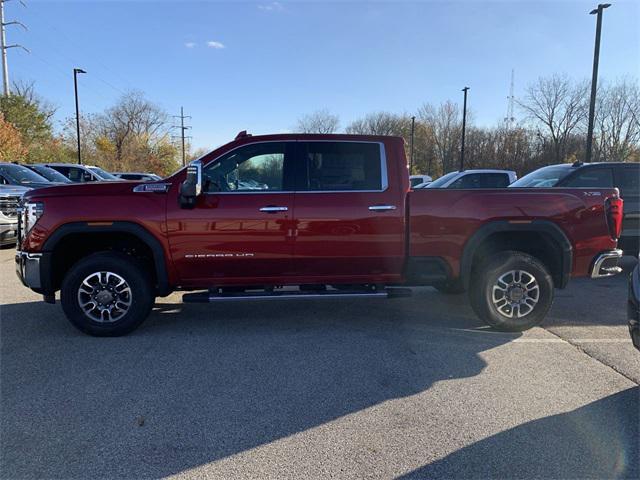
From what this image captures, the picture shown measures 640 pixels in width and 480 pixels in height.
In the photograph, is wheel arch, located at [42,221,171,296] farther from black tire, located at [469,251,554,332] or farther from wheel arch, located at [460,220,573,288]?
black tire, located at [469,251,554,332]

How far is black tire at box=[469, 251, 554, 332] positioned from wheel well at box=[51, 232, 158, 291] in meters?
3.57

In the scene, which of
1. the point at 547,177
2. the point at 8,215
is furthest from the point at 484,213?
the point at 8,215

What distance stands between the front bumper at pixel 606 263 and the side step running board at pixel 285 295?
6.90 feet

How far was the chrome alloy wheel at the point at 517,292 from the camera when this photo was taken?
5074 millimetres

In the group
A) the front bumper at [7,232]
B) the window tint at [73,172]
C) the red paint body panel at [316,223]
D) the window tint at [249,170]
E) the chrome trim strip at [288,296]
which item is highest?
the window tint at [73,172]

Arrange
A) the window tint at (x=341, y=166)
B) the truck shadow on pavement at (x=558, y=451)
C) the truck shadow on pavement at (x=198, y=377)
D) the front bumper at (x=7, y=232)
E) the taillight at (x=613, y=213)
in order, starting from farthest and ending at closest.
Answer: the front bumper at (x=7, y=232), the taillight at (x=613, y=213), the window tint at (x=341, y=166), the truck shadow on pavement at (x=198, y=377), the truck shadow on pavement at (x=558, y=451)

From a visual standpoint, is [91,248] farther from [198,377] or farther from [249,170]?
[198,377]

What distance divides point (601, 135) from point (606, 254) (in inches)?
1649

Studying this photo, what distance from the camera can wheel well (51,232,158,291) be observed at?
15.8 ft

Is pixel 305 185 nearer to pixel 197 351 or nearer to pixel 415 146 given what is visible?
pixel 197 351

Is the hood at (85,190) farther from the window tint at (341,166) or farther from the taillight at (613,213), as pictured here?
the taillight at (613,213)

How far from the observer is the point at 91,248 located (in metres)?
5.09

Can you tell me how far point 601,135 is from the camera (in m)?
40.2

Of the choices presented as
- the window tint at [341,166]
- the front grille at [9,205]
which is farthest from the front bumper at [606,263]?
the front grille at [9,205]
